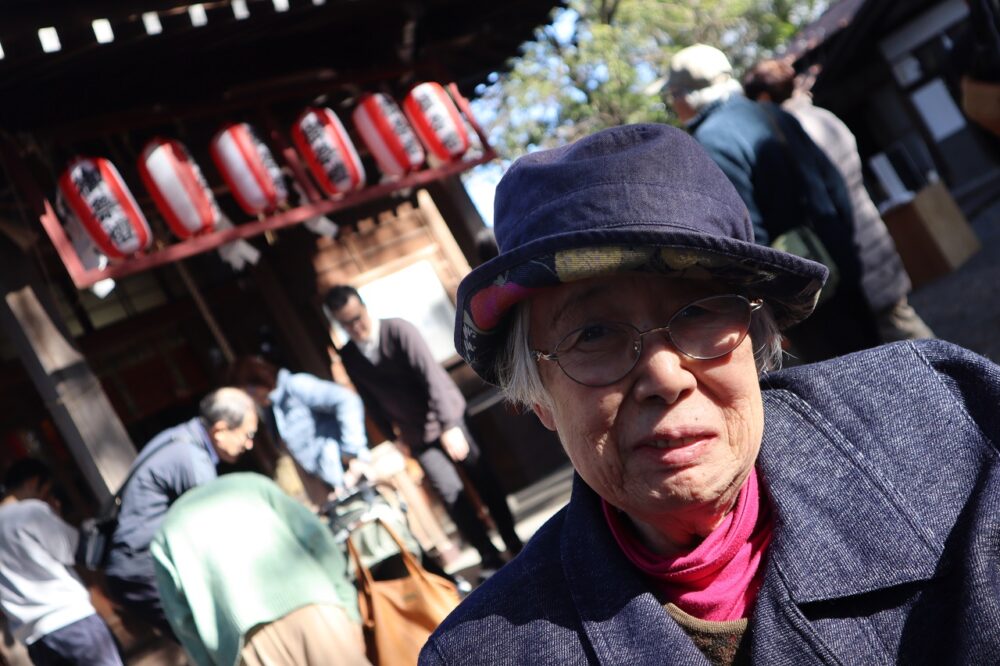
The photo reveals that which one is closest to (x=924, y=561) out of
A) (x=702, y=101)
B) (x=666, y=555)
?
(x=666, y=555)

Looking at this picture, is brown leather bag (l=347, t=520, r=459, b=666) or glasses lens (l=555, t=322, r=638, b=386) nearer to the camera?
glasses lens (l=555, t=322, r=638, b=386)

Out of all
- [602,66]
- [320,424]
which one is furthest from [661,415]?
[602,66]

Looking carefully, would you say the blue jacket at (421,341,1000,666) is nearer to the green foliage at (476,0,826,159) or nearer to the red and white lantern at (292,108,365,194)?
the red and white lantern at (292,108,365,194)

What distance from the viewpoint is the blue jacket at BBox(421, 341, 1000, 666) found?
141 centimetres

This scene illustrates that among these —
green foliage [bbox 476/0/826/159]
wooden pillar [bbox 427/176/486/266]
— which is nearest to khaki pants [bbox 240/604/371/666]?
wooden pillar [bbox 427/176/486/266]

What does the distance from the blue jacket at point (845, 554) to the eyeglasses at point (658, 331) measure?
0.80 feet

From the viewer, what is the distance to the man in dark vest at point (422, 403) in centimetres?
569

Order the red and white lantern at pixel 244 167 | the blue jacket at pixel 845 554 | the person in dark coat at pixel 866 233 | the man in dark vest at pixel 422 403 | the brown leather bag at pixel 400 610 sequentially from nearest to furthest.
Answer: the blue jacket at pixel 845 554 < the brown leather bag at pixel 400 610 < the person in dark coat at pixel 866 233 < the man in dark vest at pixel 422 403 < the red and white lantern at pixel 244 167

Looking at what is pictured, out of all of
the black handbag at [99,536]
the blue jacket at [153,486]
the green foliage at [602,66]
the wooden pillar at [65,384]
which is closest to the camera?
the blue jacket at [153,486]

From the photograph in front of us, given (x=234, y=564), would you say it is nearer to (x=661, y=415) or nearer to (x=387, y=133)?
(x=661, y=415)

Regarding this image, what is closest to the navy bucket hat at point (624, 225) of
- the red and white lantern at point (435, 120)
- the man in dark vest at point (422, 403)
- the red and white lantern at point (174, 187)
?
the man in dark vest at point (422, 403)

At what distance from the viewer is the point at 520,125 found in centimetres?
1998

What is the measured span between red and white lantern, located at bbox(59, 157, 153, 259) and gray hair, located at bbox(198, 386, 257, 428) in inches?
79.3

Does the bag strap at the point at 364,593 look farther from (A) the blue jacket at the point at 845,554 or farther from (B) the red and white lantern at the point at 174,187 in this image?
(B) the red and white lantern at the point at 174,187
